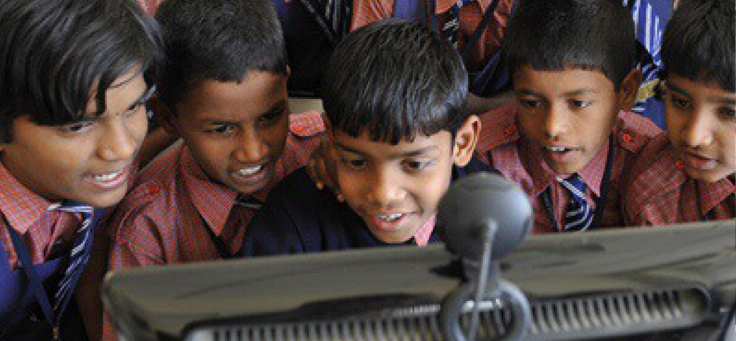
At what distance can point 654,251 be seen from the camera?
0.45 m

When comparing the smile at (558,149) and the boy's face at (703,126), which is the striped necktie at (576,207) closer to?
the smile at (558,149)

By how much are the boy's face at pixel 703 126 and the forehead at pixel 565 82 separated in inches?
4.0

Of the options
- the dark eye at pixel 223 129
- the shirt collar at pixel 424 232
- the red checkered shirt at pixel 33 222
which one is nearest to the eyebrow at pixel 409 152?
the shirt collar at pixel 424 232

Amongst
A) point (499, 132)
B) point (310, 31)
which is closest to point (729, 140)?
point (499, 132)

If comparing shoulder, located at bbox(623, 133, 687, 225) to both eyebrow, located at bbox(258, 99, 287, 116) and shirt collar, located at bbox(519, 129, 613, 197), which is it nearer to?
shirt collar, located at bbox(519, 129, 613, 197)

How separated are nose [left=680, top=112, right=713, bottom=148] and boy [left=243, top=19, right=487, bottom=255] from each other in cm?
31

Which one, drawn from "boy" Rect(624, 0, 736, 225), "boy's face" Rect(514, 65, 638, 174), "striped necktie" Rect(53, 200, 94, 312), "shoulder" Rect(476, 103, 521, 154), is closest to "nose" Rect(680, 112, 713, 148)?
"boy" Rect(624, 0, 736, 225)

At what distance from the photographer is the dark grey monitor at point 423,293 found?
0.41 meters

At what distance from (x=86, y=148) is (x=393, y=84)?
1.33 ft

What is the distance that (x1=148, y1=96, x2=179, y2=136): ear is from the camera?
117 cm

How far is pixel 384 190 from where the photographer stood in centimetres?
95

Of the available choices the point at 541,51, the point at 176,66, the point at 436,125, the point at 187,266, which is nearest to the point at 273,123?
the point at 176,66

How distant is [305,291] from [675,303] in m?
0.21

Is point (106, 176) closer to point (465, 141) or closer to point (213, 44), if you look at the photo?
point (213, 44)
